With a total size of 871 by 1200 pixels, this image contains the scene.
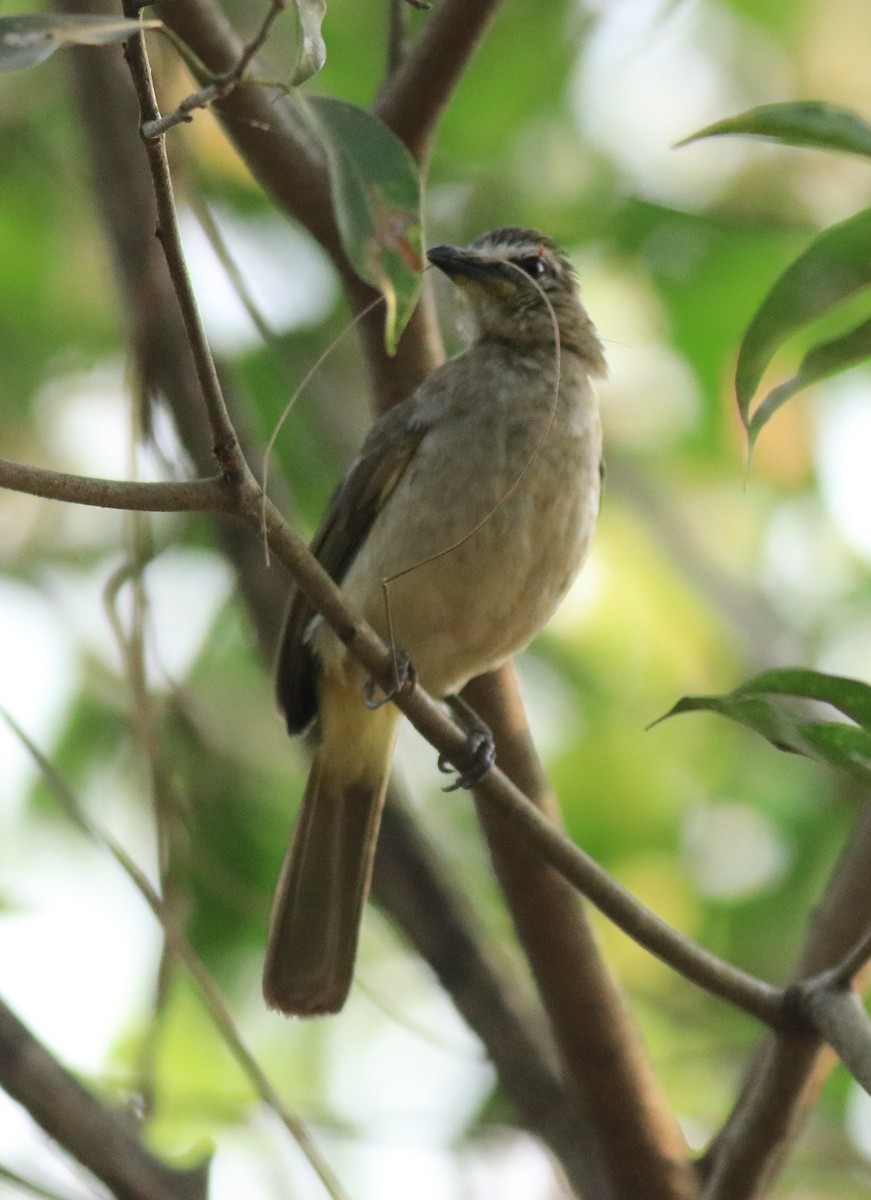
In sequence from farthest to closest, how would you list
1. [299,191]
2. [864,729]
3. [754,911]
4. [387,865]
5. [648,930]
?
[754,911], [387,865], [299,191], [648,930], [864,729]

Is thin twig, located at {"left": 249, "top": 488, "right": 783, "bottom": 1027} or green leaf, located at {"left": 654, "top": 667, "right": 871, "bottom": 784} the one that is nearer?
green leaf, located at {"left": 654, "top": 667, "right": 871, "bottom": 784}

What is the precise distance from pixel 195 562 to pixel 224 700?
49 cm

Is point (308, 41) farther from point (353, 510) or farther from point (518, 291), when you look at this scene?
point (518, 291)

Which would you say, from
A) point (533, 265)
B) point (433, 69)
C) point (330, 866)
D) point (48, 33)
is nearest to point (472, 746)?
point (330, 866)

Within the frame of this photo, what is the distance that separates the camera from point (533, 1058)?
11.9ft

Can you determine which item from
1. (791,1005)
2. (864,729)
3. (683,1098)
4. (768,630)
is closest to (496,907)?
(683,1098)

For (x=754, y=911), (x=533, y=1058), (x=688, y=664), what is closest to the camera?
(x=533, y=1058)

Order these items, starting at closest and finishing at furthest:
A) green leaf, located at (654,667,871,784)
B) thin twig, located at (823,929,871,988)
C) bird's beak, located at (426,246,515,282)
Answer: green leaf, located at (654,667,871,784), thin twig, located at (823,929,871,988), bird's beak, located at (426,246,515,282)

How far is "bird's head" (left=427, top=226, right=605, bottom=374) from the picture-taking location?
3.90m

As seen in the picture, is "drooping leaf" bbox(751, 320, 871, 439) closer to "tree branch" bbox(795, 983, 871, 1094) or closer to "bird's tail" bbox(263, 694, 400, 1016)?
"tree branch" bbox(795, 983, 871, 1094)

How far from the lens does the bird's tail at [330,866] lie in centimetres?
363

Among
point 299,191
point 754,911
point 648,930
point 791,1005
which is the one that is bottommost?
point 754,911

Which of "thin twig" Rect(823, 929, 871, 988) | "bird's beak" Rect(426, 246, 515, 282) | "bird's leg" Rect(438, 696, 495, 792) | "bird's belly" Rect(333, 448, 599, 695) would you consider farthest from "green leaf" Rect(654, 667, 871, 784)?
"bird's beak" Rect(426, 246, 515, 282)

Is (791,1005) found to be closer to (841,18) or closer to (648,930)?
(648,930)
